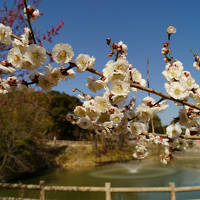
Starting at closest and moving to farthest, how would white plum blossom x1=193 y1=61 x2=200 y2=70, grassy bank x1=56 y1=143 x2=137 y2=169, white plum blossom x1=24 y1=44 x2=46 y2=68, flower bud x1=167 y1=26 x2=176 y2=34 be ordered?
white plum blossom x1=24 y1=44 x2=46 y2=68 → flower bud x1=167 y1=26 x2=176 y2=34 → white plum blossom x1=193 y1=61 x2=200 y2=70 → grassy bank x1=56 y1=143 x2=137 y2=169

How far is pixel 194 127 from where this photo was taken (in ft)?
3.84

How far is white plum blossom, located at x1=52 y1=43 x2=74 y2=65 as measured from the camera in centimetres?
86

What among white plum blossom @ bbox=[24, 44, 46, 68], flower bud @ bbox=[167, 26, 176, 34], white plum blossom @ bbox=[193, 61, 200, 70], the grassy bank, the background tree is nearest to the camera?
white plum blossom @ bbox=[24, 44, 46, 68]

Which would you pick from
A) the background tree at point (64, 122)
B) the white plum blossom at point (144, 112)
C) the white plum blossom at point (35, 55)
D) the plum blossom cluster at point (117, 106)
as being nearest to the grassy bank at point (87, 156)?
the background tree at point (64, 122)

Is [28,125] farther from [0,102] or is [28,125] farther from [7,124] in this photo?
[0,102]

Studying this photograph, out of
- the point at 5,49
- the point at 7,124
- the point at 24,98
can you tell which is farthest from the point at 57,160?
the point at 5,49

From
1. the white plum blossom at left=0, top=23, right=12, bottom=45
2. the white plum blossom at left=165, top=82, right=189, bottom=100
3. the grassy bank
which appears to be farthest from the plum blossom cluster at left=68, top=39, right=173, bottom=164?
the grassy bank

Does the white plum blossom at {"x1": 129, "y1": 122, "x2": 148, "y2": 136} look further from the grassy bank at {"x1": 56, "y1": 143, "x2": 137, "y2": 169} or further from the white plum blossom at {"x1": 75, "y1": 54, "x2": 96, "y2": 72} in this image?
the grassy bank at {"x1": 56, "y1": 143, "x2": 137, "y2": 169}

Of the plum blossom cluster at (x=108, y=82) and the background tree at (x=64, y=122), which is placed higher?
the background tree at (x=64, y=122)

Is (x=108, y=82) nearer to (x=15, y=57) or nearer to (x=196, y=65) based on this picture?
(x=15, y=57)

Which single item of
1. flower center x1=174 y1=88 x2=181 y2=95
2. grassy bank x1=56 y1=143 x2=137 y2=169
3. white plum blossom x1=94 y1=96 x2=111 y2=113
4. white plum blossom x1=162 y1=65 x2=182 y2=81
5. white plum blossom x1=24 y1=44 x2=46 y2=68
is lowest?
grassy bank x1=56 y1=143 x2=137 y2=169

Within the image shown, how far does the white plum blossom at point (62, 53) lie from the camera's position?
2.83 ft

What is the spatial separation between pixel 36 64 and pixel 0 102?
6.36 meters

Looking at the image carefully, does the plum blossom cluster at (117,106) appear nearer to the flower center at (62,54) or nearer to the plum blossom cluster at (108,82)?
the plum blossom cluster at (108,82)
